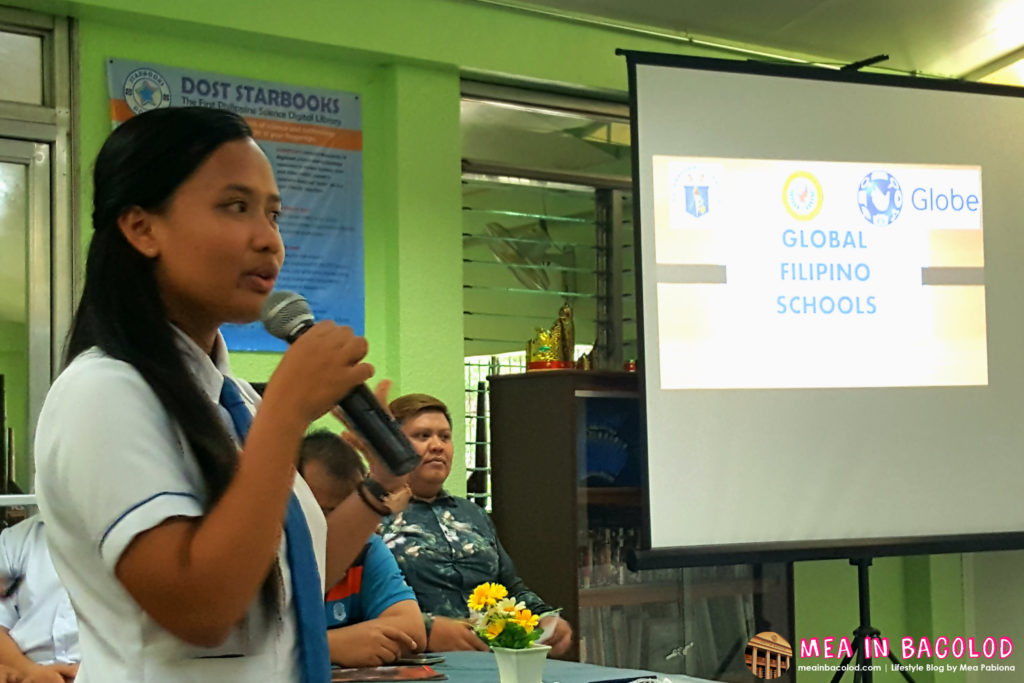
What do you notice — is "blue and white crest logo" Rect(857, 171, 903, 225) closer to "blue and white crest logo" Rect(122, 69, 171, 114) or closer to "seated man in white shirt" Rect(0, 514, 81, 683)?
"blue and white crest logo" Rect(122, 69, 171, 114)

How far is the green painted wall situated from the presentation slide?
0.75 m

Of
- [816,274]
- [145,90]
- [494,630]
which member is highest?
[145,90]

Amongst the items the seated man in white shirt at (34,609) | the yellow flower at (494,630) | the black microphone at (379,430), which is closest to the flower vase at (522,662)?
the yellow flower at (494,630)

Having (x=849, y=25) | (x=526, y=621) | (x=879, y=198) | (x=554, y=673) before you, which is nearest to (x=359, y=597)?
(x=554, y=673)

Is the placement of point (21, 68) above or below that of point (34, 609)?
above

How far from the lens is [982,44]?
489cm

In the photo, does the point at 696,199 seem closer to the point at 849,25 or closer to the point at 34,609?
the point at 849,25

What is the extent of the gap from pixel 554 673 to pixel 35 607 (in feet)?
4.68

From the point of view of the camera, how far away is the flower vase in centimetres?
190

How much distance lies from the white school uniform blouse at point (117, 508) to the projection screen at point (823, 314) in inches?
115

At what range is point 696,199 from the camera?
3.88 metres

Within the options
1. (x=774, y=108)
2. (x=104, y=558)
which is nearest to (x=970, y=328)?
(x=774, y=108)

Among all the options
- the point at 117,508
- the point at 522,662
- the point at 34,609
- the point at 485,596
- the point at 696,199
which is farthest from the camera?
the point at 696,199

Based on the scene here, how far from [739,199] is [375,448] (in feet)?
10.0
